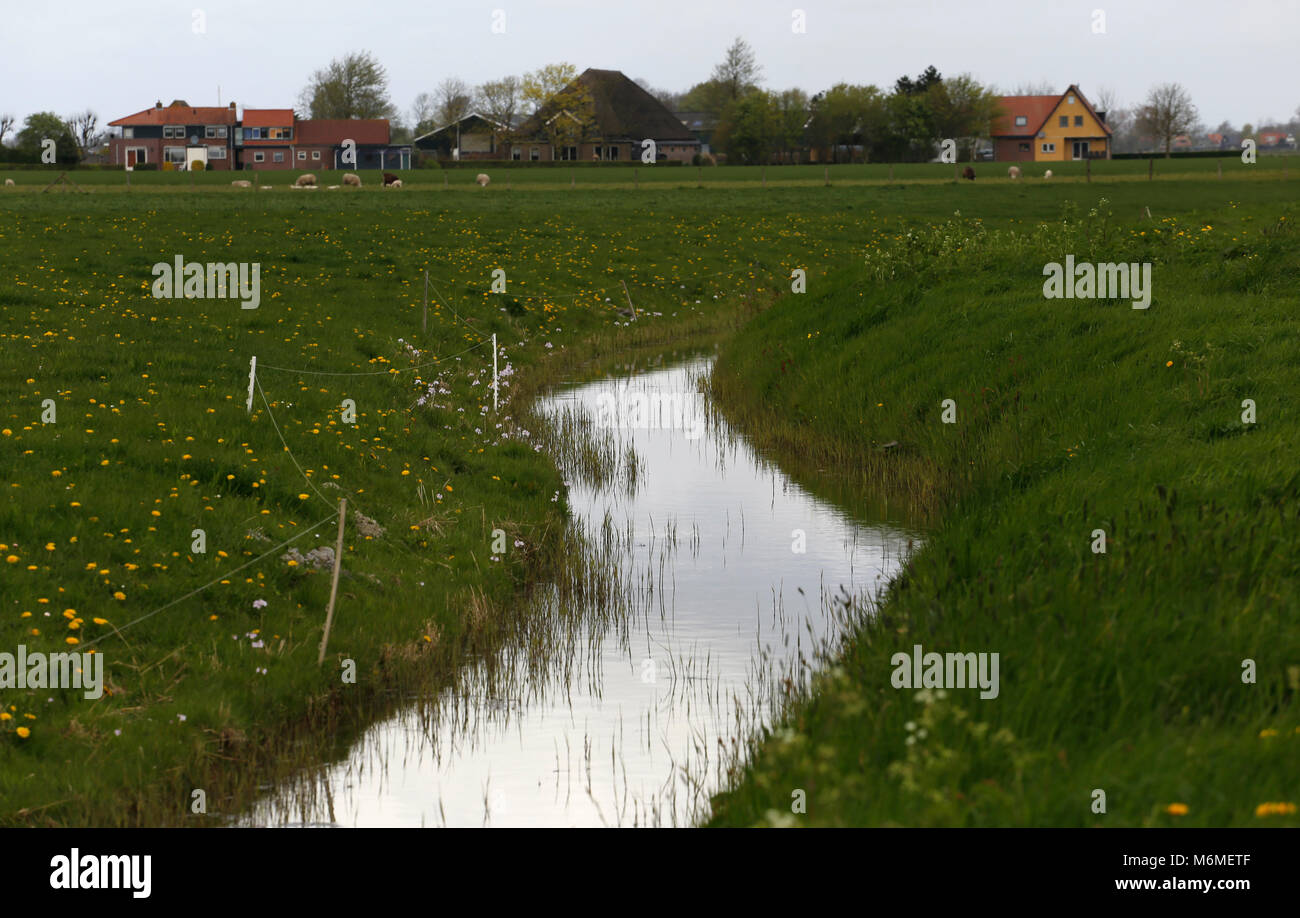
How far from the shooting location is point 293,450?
15.2 metres

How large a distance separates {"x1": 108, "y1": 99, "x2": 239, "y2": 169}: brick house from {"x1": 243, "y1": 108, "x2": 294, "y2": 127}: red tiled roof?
10.6ft

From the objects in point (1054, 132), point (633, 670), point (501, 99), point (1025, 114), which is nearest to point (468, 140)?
point (501, 99)

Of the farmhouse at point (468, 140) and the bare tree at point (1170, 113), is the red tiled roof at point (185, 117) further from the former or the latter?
the bare tree at point (1170, 113)

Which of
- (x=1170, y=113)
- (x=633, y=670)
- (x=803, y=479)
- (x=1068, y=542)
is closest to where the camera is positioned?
(x=1068, y=542)

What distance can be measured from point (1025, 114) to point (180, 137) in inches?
3827

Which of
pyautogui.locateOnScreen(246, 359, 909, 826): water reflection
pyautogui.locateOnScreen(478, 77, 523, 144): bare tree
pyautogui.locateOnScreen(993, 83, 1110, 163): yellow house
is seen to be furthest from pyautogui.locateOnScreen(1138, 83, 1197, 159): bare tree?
pyautogui.locateOnScreen(246, 359, 909, 826): water reflection

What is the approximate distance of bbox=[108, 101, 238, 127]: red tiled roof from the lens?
481ft

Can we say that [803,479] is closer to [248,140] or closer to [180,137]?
[248,140]

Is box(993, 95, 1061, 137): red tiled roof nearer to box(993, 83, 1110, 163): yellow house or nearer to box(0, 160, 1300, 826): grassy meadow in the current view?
box(993, 83, 1110, 163): yellow house

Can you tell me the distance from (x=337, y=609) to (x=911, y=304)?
49.9 ft

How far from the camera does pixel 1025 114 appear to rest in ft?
466

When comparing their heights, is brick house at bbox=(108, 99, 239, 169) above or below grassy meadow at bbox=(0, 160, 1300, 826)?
above

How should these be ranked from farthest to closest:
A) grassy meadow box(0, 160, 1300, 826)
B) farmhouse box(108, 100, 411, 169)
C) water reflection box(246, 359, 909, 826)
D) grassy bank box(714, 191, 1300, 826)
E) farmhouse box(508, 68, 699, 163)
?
farmhouse box(108, 100, 411, 169) < farmhouse box(508, 68, 699, 163) < water reflection box(246, 359, 909, 826) < grassy meadow box(0, 160, 1300, 826) < grassy bank box(714, 191, 1300, 826)
